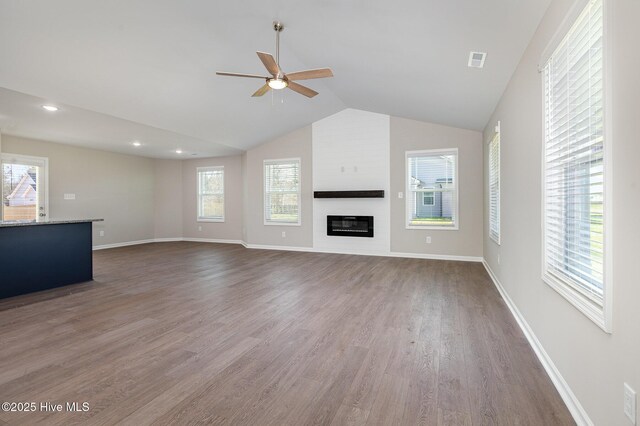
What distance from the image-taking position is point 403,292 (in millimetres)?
4023

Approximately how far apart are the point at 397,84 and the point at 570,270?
3527mm

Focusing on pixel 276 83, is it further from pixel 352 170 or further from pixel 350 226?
pixel 350 226

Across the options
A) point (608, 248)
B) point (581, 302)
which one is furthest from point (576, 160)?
point (581, 302)

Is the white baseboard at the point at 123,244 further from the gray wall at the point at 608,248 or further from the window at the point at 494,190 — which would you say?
the gray wall at the point at 608,248

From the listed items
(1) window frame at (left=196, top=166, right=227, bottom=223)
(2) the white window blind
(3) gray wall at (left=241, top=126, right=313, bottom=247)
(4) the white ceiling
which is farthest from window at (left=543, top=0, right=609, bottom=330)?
(1) window frame at (left=196, top=166, right=227, bottom=223)

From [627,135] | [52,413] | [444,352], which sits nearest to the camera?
[627,135]

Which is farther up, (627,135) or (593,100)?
(593,100)

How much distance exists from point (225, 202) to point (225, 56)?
5.67 meters

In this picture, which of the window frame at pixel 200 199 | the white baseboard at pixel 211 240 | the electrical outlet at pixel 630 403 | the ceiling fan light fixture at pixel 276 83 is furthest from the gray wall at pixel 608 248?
the window frame at pixel 200 199

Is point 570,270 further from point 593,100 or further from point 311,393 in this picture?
point 311,393

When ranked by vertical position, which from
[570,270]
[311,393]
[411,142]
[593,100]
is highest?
[411,142]

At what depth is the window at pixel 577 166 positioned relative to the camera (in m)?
1.49

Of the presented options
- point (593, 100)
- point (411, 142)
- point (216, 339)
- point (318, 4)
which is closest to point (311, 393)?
point (216, 339)

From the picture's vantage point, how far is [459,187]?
617 centimetres
